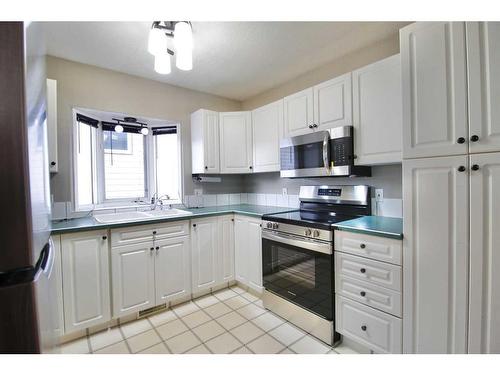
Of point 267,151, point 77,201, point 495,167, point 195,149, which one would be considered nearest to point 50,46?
point 77,201

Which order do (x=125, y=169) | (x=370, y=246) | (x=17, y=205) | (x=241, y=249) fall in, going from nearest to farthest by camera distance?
(x=17, y=205), (x=370, y=246), (x=241, y=249), (x=125, y=169)

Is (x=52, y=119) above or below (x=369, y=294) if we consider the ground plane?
above

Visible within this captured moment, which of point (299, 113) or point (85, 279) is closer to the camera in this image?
point (85, 279)

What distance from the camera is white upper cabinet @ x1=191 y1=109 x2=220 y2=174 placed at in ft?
9.48

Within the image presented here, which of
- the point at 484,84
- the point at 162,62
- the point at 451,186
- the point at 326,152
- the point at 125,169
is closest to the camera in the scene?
the point at 484,84

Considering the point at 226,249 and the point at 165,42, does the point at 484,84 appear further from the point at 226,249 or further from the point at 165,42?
the point at 226,249

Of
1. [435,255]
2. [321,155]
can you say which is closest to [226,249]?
[321,155]

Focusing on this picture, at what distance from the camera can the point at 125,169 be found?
2869 mm

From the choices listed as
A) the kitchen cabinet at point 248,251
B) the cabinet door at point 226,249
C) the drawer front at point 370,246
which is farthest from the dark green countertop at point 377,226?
the cabinet door at point 226,249

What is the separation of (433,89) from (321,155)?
956 mm

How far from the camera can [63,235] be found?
1769 millimetres

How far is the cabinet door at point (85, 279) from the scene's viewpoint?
5.88ft

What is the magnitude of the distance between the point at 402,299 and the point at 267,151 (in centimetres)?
190
